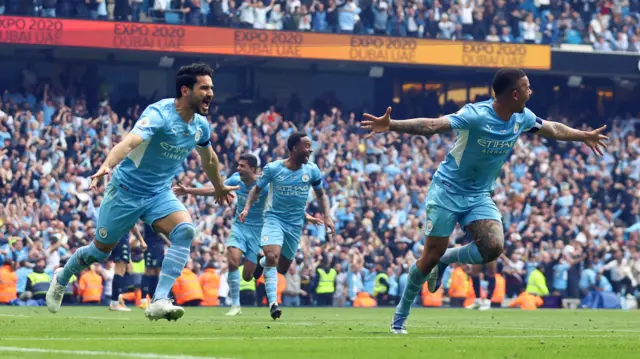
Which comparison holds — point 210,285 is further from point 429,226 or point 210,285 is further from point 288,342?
point 288,342

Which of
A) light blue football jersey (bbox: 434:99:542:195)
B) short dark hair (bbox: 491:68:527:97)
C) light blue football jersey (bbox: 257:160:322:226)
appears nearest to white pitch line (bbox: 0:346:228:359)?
light blue football jersey (bbox: 434:99:542:195)

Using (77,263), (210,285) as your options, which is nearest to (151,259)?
(210,285)

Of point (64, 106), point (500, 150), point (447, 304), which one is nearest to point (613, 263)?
point (447, 304)

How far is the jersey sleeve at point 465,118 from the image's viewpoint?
11914 millimetres

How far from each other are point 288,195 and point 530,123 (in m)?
6.03

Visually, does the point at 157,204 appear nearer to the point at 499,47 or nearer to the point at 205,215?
the point at 205,215

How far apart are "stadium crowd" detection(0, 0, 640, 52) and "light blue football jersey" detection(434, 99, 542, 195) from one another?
22.6 m

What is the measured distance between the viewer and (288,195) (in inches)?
709

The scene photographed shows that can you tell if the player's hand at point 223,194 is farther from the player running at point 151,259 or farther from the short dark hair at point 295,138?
the player running at point 151,259

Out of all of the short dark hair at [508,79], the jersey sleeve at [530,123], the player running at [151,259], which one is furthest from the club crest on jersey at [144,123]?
the player running at [151,259]

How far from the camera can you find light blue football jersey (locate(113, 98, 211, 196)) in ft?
39.4

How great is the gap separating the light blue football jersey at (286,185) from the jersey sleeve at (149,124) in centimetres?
600

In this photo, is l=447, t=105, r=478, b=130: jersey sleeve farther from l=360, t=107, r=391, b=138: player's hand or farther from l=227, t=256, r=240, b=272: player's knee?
l=227, t=256, r=240, b=272: player's knee

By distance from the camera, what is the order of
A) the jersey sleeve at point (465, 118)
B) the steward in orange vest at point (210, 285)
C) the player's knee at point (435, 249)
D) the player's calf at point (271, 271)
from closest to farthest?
the jersey sleeve at point (465, 118)
the player's knee at point (435, 249)
the player's calf at point (271, 271)
the steward in orange vest at point (210, 285)
